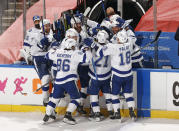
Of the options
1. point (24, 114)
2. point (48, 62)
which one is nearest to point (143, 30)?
point (48, 62)

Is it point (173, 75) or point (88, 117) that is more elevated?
point (173, 75)

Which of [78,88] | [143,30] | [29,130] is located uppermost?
[143,30]

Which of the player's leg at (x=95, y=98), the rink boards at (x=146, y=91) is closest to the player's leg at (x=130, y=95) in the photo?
the rink boards at (x=146, y=91)

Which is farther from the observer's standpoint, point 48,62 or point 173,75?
point 48,62

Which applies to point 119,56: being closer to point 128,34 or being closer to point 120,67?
point 120,67

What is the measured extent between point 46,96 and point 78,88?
50 centimetres

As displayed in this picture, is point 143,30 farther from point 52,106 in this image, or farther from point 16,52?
point 16,52

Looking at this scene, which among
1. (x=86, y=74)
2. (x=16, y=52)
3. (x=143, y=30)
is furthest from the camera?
(x=16, y=52)

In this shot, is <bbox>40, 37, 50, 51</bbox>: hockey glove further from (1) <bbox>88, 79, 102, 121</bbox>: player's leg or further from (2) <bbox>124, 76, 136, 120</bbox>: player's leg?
(2) <bbox>124, 76, 136, 120</bbox>: player's leg

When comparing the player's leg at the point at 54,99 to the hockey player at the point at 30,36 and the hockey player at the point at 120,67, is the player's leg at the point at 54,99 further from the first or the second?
the hockey player at the point at 30,36

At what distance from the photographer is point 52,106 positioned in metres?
6.21

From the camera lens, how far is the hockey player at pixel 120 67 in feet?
20.1

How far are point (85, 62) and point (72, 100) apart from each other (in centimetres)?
55

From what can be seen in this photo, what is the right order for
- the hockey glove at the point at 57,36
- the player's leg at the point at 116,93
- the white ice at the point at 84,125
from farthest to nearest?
the hockey glove at the point at 57,36, the player's leg at the point at 116,93, the white ice at the point at 84,125
